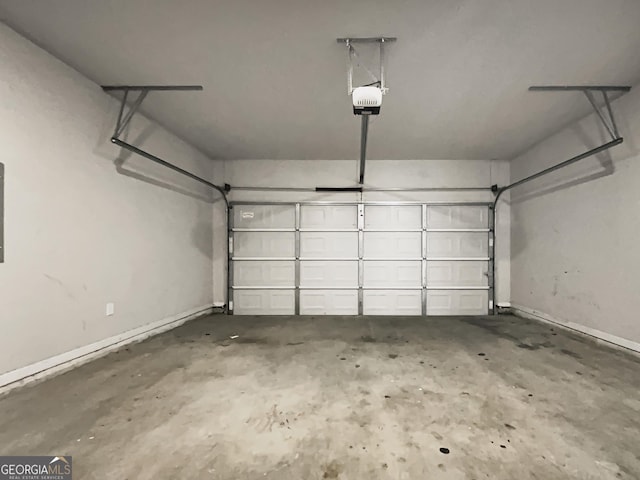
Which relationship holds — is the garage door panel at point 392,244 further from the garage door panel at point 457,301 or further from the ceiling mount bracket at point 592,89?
the ceiling mount bracket at point 592,89

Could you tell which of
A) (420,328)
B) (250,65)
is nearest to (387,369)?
(420,328)

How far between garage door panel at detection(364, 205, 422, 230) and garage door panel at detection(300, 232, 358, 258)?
0.38m

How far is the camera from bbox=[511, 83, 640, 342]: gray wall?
2998mm

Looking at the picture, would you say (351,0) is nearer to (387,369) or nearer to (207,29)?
(207,29)

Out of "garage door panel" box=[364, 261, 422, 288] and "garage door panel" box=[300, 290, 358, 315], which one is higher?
"garage door panel" box=[364, 261, 422, 288]

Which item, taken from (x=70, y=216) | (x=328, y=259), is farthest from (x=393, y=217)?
(x=70, y=216)

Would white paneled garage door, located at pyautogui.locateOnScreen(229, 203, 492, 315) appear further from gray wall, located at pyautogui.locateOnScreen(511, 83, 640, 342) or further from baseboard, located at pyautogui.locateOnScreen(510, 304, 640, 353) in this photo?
gray wall, located at pyautogui.locateOnScreen(511, 83, 640, 342)

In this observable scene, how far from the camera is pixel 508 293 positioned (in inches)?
201

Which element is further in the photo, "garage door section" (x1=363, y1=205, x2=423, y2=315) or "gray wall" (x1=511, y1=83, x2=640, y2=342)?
"garage door section" (x1=363, y1=205, x2=423, y2=315)

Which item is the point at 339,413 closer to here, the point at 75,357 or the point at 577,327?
the point at 75,357

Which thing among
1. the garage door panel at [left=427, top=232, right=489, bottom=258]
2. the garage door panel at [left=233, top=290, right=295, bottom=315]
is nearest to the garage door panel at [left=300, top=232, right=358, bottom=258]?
the garage door panel at [left=233, top=290, right=295, bottom=315]

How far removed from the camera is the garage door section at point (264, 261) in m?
5.14

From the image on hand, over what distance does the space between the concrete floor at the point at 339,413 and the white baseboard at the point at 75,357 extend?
0.10 meters

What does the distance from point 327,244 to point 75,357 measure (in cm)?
356
